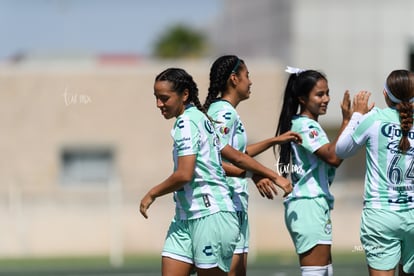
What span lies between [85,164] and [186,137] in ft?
82.9

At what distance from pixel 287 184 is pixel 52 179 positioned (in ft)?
79.2

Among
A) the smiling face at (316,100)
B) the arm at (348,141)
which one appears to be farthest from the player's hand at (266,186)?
the smiling face at (316,100)

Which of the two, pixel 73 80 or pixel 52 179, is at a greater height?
pixel 73 80

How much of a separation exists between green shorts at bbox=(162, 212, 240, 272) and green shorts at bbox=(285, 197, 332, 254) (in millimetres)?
1037

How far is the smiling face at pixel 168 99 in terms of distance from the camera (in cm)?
825

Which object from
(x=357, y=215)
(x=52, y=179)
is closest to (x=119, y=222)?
(x=357, y=215)

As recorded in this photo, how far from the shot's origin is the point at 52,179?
105 ft

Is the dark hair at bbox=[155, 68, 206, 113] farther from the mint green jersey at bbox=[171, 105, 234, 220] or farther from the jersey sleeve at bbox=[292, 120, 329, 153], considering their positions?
the jersey sleeve at bbox=[292, 120, 329, 153]

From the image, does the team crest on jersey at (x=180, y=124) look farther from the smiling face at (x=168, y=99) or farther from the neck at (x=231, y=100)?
the neck at (x=231, y=100)

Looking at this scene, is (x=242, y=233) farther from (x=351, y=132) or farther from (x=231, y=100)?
(x=351, y=132)

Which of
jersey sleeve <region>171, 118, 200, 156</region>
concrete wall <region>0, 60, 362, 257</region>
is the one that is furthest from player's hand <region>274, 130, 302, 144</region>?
concrete wall <region>0, 60, 362, 257</region>

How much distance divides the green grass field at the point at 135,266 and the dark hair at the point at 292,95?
18.5ft

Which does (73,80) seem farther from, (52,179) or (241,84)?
(241,84)

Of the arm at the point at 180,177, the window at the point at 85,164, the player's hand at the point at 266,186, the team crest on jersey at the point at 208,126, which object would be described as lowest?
the window at the point at 85,164
